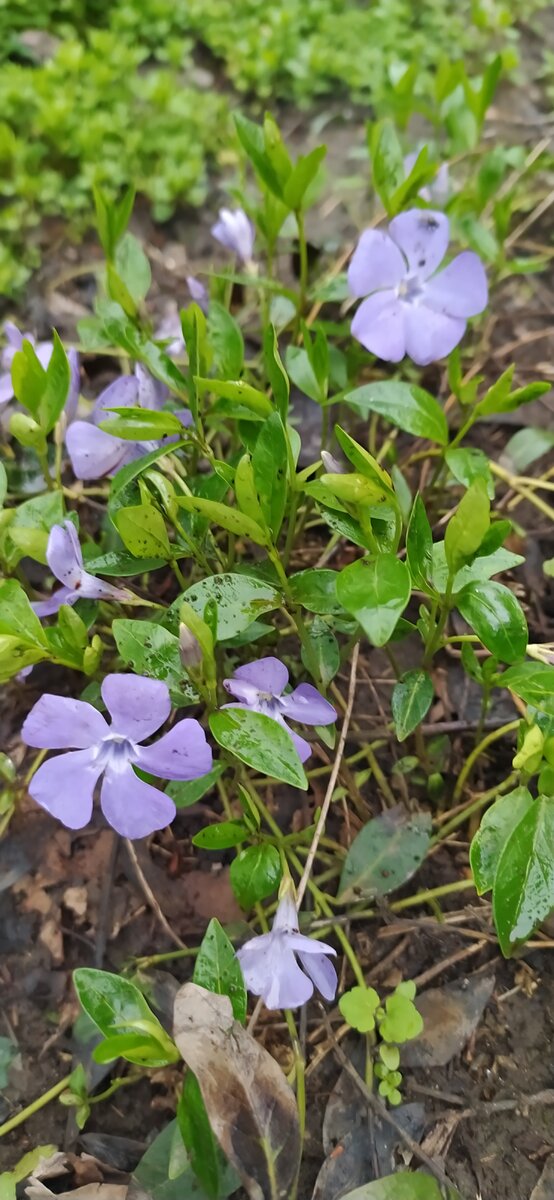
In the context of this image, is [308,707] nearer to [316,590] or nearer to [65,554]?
[316,590]

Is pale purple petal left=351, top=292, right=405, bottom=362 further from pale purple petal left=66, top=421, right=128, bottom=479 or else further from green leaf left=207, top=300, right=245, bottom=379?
pale purple petal left=66, top=421, right=128, bottom=479

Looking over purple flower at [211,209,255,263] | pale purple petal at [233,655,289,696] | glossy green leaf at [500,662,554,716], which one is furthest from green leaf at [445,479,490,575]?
purple flower at [211,209,255,263]

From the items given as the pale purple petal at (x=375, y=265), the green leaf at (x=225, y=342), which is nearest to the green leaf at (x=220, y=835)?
the green leaf at (x=225, y=342)

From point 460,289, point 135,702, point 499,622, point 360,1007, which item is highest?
point 460,289

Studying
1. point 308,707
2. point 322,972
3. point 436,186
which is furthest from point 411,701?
point 436,186

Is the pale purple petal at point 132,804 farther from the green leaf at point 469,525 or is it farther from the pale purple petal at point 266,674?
the green leaf at point 469,525

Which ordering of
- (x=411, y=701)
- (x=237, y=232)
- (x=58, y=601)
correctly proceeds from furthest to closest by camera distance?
1. (x=237, y=232)
2. (x=58, y=601)
3. (x=411, y=701)

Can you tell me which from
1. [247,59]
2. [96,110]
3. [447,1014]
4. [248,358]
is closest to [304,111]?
[247,59]
